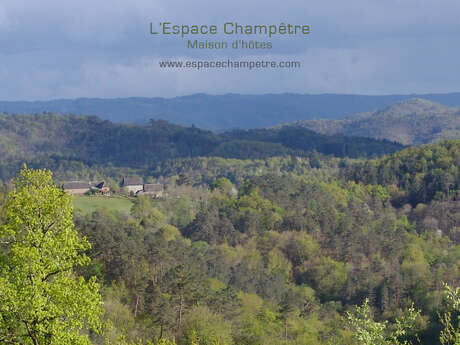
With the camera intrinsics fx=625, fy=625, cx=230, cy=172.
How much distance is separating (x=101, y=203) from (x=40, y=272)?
73720mm

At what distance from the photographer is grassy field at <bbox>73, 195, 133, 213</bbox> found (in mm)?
79312

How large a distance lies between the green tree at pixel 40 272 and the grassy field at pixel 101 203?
6576 cm

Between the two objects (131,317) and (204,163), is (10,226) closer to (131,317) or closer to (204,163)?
(131,317)

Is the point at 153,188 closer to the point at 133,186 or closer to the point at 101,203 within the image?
the point at 133,186

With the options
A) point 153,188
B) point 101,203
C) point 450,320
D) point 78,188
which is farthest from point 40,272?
→ point 153,188

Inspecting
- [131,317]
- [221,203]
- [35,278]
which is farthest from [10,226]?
[221,203]

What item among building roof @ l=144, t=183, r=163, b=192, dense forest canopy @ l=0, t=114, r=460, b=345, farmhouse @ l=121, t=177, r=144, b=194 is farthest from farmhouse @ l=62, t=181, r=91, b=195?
building roof @ l=144, t=183, r=163, b=192

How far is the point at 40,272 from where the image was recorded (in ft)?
37.3

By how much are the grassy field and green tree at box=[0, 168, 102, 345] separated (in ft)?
216

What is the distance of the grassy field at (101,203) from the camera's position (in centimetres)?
7931

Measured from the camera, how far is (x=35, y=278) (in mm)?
11344

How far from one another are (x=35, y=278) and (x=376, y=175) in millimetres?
98193

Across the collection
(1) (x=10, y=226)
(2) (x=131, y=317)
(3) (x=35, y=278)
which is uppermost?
(1) (x=10, y=226)

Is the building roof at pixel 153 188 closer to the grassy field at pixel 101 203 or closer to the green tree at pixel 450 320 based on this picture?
the grassy field at pixel 101 203
